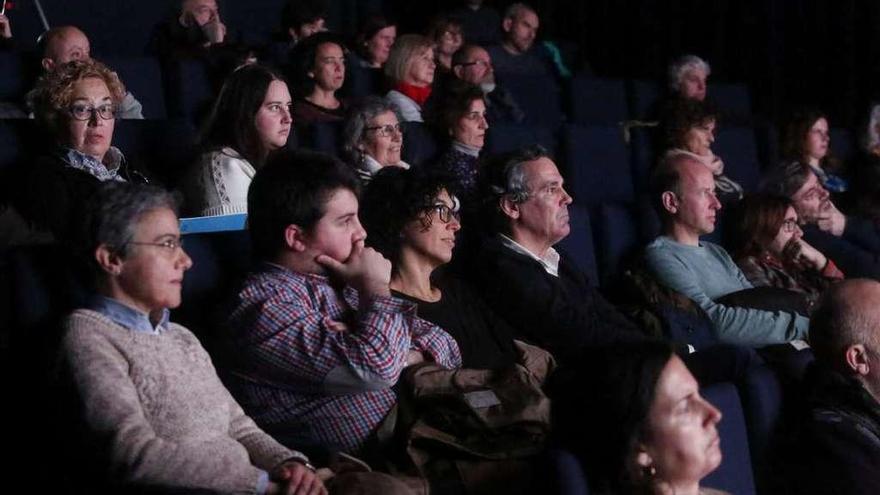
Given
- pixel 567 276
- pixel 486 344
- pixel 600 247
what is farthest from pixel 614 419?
pixel 600 247

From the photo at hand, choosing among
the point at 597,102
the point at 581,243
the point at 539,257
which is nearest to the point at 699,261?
the point at 581,243

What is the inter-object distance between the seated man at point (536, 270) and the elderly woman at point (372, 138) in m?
0.50

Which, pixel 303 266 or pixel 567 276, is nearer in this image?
pixel 303 266

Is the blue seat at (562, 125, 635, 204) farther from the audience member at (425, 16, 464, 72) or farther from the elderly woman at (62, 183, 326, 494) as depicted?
the elderly woman at (62, 183, 326, 494)

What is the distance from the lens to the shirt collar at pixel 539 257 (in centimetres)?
270

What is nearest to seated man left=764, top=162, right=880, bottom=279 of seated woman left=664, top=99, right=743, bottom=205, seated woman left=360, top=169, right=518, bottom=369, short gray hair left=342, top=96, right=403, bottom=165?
seated woman left=664, top=99, right=743, bottom=205

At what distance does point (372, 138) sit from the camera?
3.30m

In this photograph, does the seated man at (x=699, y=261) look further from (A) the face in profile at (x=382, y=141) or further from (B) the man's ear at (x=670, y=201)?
(A) the face in profile at (x=382, y=141)

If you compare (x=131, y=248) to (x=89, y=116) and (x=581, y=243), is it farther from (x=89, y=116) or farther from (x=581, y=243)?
(x=581, y=243)

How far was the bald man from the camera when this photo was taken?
1.95 meters

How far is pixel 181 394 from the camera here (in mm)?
→ 1747

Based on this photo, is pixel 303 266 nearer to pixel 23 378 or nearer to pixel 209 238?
pixel 209 238

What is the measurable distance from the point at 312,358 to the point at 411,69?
2470 mm

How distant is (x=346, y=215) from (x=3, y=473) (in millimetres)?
612
